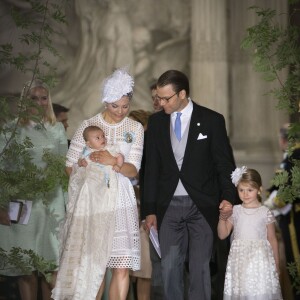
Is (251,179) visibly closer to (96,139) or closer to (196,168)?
(196,168)

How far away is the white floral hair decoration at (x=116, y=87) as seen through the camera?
6566mm

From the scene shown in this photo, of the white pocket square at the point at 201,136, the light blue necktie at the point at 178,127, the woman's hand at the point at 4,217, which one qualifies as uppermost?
the light blue necktie at the point at 178,127

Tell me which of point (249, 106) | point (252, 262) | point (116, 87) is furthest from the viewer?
point (249, 106)

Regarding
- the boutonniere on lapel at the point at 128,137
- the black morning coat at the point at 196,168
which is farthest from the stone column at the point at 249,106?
the boutonniere on lapel at the point at 128,137

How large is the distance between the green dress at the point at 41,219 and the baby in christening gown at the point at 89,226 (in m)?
1.09

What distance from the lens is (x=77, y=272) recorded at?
6469mm

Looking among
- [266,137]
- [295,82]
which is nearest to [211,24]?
[266,137]

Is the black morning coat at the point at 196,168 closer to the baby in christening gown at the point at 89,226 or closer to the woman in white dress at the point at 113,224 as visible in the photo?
the woman in white dress at the point at 113,224

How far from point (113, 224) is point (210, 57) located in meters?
3.90

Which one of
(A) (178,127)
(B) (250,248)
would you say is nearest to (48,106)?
(A) (178,127)

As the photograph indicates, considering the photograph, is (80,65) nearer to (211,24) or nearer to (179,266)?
(211,24)

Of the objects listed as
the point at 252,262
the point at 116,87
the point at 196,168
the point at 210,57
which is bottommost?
the point at 252,262

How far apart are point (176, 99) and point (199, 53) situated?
11.5ft

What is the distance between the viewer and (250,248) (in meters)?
6.91
